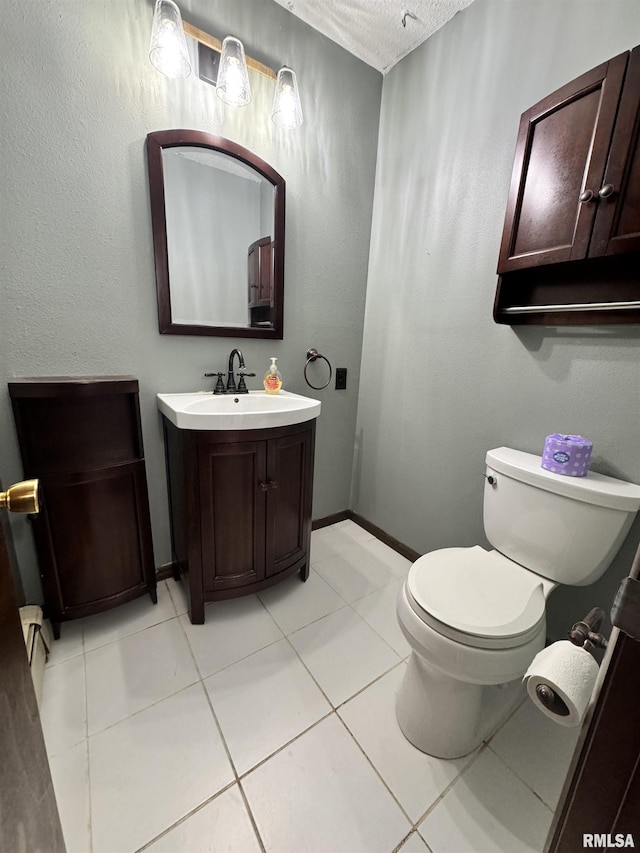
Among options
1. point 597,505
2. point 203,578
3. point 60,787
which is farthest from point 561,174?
point 60,787

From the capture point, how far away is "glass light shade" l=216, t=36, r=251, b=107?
125cm

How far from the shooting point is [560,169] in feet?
3.53

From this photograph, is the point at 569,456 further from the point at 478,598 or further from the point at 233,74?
the point at 233,74

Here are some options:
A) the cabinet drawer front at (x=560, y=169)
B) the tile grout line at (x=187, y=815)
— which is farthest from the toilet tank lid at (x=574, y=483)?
the tile grout line at (x=187, y=815)

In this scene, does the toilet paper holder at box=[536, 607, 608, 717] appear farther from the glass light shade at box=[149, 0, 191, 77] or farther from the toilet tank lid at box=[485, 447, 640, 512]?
the glass light shade at box=[149, 0, 191, 77]

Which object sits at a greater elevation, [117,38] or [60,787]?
[117,38]

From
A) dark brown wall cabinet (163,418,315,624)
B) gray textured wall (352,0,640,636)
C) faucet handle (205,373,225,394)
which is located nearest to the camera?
gray textured wall (352,0,640,636)

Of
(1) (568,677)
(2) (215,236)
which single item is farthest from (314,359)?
(1) (568,677)

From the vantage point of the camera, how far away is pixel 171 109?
4.18ft

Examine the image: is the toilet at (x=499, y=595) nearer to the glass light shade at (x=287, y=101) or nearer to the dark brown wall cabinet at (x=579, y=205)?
the dark brown wall cabinet at (x=579, y=205)

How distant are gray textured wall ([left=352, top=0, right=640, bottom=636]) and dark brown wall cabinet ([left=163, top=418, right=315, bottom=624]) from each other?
0.65 metres

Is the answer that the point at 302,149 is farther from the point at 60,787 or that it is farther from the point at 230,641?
the point at 60,787

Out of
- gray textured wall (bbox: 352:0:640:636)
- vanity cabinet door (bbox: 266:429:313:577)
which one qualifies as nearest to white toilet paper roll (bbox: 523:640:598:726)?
gray textured wall (bbox: 352:0:640:636)

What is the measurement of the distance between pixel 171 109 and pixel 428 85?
44.0 inches
